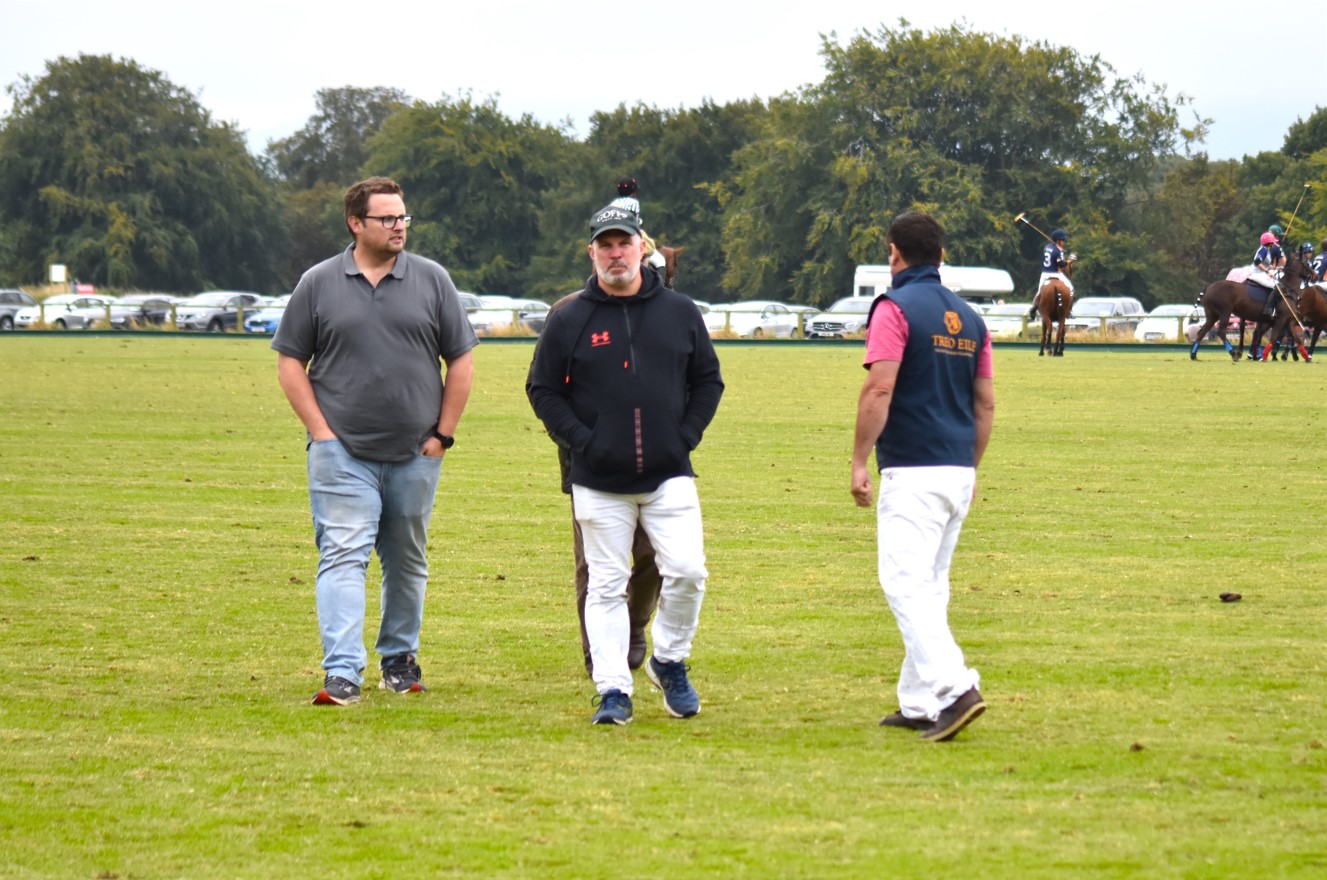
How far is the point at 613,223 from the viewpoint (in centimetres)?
668

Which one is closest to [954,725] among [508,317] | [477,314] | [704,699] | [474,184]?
[704,699]

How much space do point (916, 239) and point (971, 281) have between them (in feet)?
215

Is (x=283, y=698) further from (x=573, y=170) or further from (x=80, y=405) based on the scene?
(x=573, y=170)

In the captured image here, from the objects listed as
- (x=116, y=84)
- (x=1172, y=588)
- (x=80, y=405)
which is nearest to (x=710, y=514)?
(x=1172, y=588)

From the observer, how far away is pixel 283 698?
23.7 feet

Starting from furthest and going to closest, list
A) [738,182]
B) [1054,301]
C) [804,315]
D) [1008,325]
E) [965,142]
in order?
1. [738,182]
2. [965,142]
3. [804,315]
4. [1008,325]
5. [1054,301]

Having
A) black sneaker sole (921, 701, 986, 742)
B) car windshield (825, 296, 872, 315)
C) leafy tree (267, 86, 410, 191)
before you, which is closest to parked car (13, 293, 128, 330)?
car windshield (825, 296, 872, 315)

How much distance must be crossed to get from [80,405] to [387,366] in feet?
57.0

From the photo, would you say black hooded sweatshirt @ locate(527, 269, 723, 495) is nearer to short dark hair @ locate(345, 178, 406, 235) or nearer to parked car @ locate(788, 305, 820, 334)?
short dark hair @ locate(345, 178, 406, 235)

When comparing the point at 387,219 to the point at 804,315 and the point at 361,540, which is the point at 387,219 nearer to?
the point at 361,540

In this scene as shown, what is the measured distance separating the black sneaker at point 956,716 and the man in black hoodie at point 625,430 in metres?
0.98

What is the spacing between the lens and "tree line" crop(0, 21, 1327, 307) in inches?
3041

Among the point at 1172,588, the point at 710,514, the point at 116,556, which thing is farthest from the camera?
the point at 710,514

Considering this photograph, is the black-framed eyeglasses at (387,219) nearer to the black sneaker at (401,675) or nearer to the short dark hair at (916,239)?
the black sneaker at (401,675)
